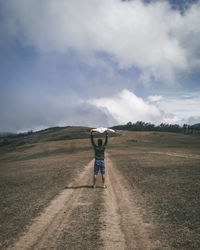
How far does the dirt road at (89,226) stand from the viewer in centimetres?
503

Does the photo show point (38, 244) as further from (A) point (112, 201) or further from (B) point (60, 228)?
(A) point (112, 201)

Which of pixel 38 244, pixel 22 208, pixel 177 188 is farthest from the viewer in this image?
pixel 177 188

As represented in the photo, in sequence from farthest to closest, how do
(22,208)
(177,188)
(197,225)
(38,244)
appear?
(177,188), (22,208), (197,225), (38,244)

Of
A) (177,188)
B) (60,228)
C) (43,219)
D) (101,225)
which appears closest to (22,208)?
(43,219)

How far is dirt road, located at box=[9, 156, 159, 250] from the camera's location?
5027 millimetres

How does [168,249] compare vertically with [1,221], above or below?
above

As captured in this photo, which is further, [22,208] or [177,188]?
[177,188]

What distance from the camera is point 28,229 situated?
5996mm

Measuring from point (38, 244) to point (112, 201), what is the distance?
14.4ft

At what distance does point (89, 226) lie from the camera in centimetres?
608

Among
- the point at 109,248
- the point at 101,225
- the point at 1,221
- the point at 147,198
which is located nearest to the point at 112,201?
the point at 147,198

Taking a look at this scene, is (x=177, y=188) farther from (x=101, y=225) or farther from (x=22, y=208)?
(x=22, y=208)

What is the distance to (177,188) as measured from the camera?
34.8ft

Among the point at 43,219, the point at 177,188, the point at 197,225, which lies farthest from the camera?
the point at 177,188
